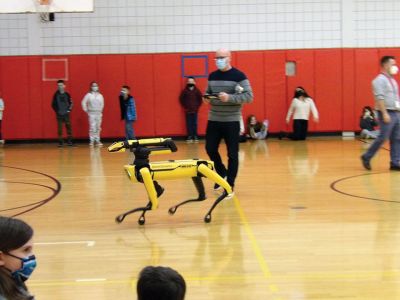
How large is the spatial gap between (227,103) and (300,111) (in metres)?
9.55

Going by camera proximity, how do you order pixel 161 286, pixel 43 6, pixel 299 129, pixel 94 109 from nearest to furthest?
pixel 161 286, pixel 43 6, pixel 94 109, pixel 299 129

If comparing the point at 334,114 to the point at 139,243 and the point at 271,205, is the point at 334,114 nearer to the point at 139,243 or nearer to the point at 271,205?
the point at 271,205

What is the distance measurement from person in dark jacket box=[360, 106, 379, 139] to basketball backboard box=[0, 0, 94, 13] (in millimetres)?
8105

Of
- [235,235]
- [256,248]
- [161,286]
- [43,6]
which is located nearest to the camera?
[161,286]

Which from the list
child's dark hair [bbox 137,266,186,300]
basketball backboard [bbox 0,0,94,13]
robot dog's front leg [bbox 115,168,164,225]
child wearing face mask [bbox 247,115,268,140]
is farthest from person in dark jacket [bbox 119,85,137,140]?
child's dark hair [bbox 137,266,186,300]

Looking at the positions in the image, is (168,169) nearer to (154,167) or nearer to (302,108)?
(154,167)

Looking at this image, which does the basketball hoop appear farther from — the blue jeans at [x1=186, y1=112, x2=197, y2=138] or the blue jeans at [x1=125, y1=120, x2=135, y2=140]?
the blue jeans at [x1=186, y1=112, x2=197, y2=138]

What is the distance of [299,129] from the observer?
1781 centimetres

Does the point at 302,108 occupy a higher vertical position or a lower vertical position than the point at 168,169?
higher

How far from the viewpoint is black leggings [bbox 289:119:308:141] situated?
17797 millimetres

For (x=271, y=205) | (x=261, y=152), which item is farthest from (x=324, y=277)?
(x=261, y=152)

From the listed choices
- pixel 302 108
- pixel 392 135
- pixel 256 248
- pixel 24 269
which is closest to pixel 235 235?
pixel 256 248

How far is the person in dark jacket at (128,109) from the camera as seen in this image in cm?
1738

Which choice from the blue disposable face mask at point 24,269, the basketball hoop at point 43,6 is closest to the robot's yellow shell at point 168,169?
the blue disposable face mask at point 24,269
